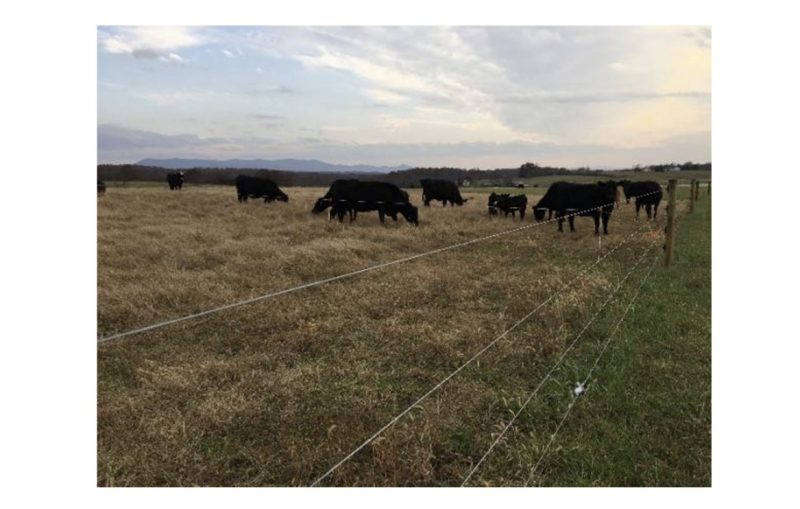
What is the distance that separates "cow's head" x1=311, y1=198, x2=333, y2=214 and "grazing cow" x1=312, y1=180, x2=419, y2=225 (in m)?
0.86

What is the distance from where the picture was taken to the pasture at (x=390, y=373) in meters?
3.11

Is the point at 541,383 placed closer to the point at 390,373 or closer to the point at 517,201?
the point at 390,373

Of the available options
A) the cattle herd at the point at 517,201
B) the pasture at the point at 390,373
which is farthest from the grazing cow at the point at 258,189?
the pasture at the point at 390,373

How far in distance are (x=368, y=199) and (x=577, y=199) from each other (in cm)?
714

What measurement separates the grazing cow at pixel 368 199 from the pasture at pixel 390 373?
7.03m

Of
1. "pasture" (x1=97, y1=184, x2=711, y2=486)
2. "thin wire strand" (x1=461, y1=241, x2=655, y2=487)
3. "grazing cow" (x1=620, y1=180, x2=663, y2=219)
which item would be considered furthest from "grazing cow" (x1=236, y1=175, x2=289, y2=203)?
"thin wire strand" (x1=461, y1=241, x2=655, y2=487)

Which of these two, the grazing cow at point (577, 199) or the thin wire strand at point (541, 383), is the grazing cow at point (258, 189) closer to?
the grazing cow at point (577, 199)

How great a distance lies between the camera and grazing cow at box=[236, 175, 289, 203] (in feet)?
78.3

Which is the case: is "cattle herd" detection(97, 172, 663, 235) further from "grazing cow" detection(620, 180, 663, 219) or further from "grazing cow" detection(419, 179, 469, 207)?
"grazing cow" detection(419, 179, 469, 207)

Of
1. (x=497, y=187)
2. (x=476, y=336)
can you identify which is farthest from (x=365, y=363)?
(x=497, y=187)

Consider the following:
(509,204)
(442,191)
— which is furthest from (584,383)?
(442,191)

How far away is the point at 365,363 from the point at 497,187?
32131 mm
